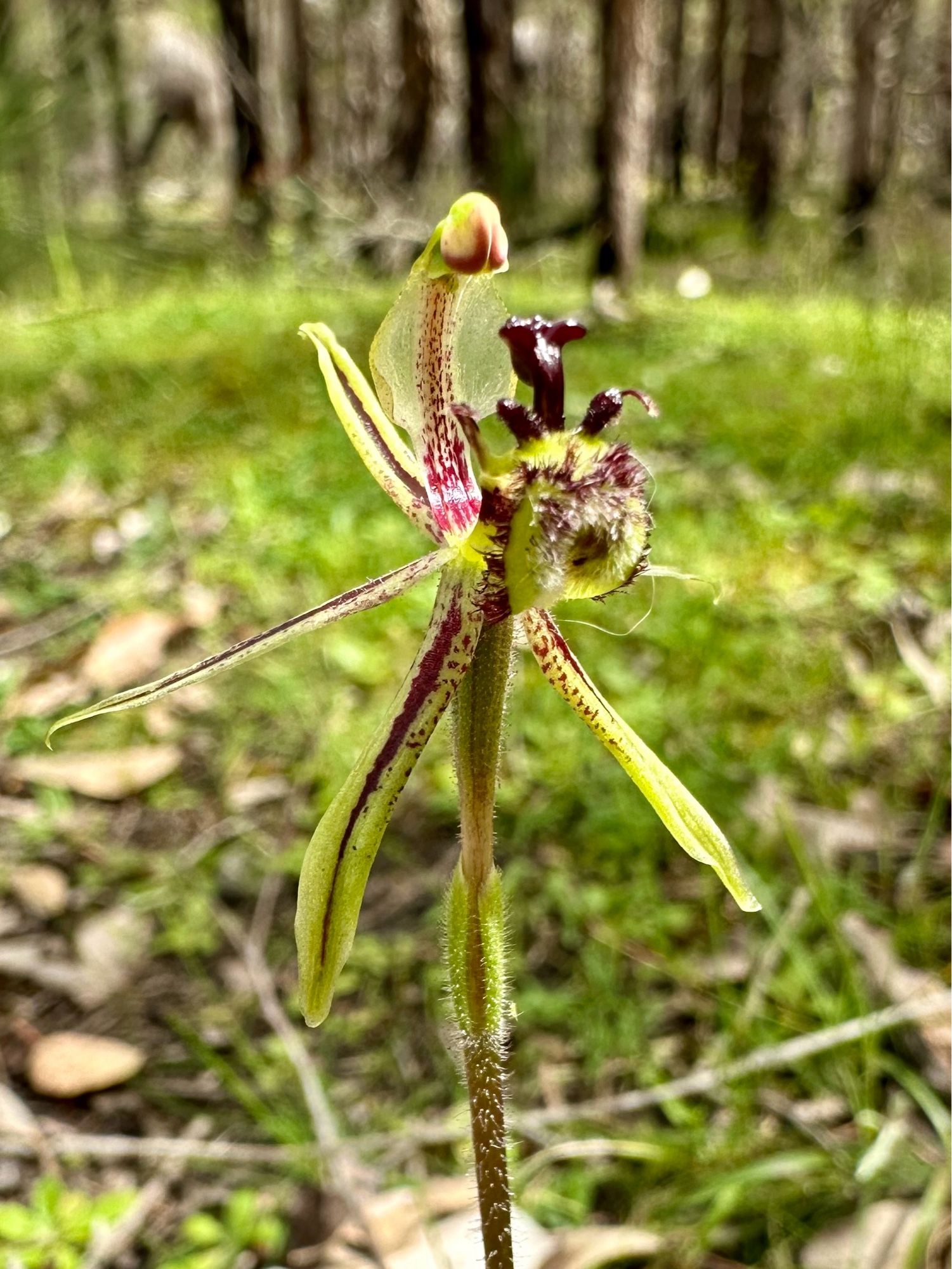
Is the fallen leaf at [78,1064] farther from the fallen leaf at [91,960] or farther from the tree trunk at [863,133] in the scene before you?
the tree trunk at [863,133]

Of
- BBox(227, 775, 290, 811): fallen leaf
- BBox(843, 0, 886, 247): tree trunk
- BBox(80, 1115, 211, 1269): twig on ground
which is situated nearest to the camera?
BBox(80, 1115, 211, 1269): twig on ground

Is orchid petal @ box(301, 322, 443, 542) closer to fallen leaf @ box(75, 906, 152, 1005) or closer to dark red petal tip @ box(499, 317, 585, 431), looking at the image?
dark red petal tip @ box(499, 317, 585, 431)

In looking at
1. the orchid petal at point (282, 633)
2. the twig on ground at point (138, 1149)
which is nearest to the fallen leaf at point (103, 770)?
the twig on ground at point (138, 1149)

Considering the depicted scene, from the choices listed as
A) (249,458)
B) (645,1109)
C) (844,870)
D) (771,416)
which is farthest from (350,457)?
(645,1109)

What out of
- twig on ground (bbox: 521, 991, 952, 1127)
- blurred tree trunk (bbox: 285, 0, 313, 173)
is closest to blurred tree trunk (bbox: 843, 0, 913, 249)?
blurred tree trunk (bbox: 285, 0, 313, 173)

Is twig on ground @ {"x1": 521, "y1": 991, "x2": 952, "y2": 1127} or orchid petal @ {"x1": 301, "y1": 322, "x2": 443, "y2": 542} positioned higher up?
orchid petal @ {"x1": 301, "y1": 322, "x2": 443, "y2": 542}

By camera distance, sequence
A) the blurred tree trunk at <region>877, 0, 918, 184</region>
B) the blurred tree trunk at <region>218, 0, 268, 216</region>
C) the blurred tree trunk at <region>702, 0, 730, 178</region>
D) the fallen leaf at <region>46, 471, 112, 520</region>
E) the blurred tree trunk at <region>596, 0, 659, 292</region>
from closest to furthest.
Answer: the fallen leaf at <region>46, 471, 112, 520</region>
the blurred tree trunk at <region>596, 0, 659, 292</region>
the blurred tree trunk at <region>218, 0, 268, 216</region>
the blurred tree trunk at <region>877, 0, 918, 184</region>
the blurred tree trunk at <region>702, 0, 730, 178</region>

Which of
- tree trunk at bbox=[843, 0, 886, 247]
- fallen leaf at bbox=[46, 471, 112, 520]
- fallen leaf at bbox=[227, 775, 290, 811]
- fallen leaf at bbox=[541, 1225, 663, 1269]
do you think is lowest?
fallen leaf at bbox=[227, 775, 290, 811]

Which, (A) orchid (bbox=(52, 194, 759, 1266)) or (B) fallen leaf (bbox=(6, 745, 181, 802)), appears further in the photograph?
(B) fallen leaf (bbox=(6, 745, 181, 802))
